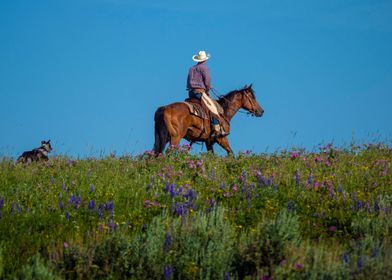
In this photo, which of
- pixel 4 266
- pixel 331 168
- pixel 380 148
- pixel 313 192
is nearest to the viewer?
pixel 4 266

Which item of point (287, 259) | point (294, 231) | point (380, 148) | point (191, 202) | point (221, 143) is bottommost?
point (287, 259)

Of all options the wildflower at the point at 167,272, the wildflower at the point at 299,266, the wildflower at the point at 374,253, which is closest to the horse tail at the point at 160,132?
the wildflower at the point at 167,272

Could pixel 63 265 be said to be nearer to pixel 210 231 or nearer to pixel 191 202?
pixel 210 231

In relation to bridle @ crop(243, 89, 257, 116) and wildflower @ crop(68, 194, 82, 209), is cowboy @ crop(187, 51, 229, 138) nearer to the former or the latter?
bridle @ crop(243, 89, 257, 116)

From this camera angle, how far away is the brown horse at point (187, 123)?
773 inches

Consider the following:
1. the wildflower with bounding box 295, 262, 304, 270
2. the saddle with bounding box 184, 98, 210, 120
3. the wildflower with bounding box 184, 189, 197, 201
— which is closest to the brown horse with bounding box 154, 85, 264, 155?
the saddle with bounding box 184, 98, 210, 120

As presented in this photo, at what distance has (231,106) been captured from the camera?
74.0 feet

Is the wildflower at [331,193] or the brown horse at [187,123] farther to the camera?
the brown horse at [187,123]

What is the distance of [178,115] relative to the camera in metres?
19.7

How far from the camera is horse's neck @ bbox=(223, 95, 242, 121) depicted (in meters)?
22.4

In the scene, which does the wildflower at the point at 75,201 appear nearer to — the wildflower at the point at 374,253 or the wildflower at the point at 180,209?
the wildflower at the point at 180,209

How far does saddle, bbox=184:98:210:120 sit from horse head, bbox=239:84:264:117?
2.58 m

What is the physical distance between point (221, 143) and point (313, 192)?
11193 mm

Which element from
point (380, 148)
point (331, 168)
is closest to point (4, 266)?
point (331, 168)
